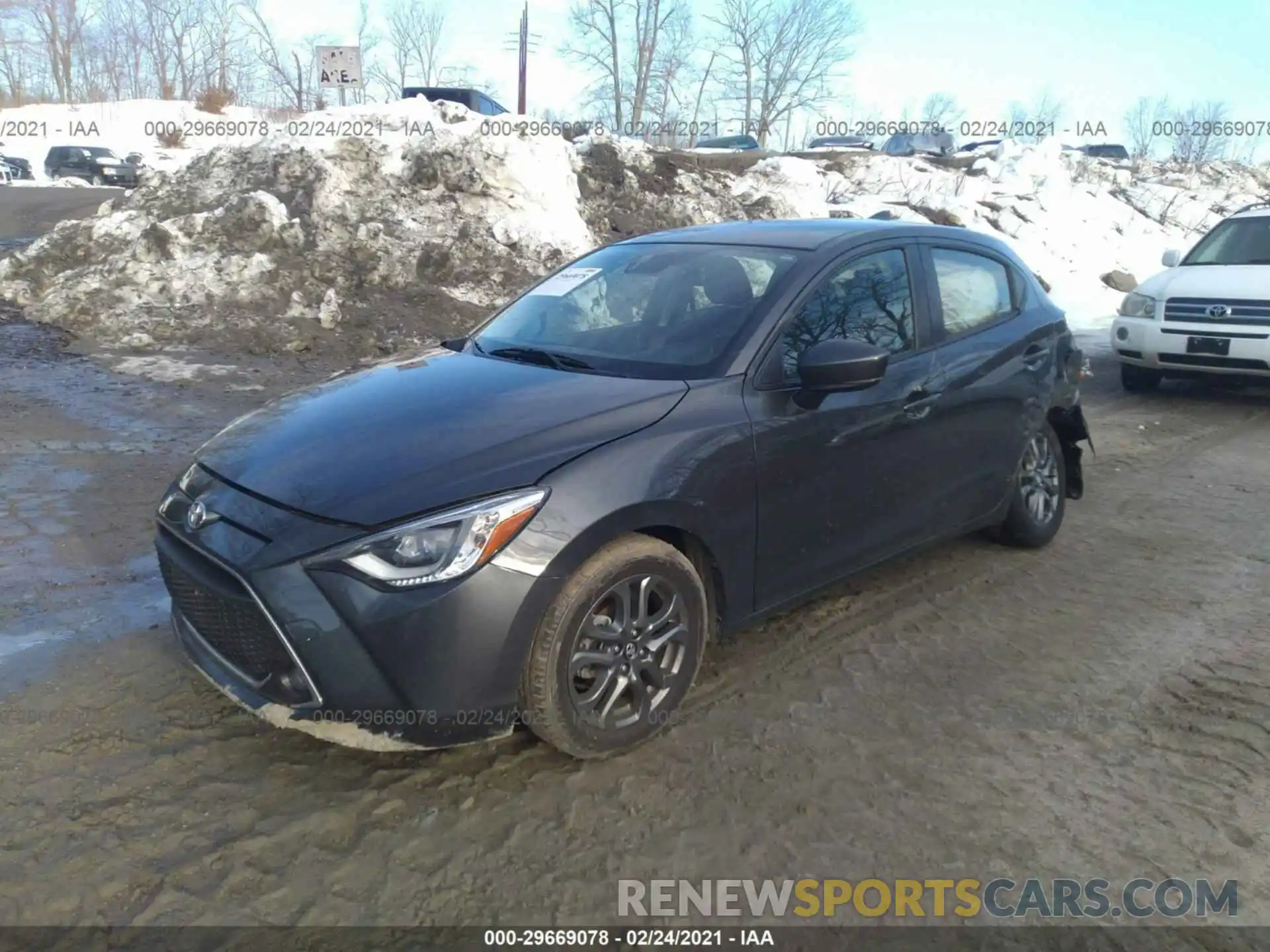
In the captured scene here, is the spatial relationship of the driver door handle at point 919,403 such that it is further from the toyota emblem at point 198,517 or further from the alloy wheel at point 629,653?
the toyota emblem at point 198,517

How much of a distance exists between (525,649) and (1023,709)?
1.91 m

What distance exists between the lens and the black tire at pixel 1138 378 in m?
9.16

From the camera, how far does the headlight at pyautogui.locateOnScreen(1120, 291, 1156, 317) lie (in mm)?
8883

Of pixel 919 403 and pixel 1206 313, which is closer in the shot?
pixel 919 403

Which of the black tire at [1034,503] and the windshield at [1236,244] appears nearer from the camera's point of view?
the black tire at [1034,503]

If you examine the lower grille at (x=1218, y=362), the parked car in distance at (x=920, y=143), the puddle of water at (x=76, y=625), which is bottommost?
the puddle of water at (x=76, y=625)

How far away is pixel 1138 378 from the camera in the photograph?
9250 millimetres

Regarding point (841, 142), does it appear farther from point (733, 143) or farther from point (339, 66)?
point (339, 66)

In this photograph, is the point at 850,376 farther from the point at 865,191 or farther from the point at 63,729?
the point at 865,191

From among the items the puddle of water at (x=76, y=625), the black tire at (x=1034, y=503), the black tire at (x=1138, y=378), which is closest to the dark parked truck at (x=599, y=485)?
the black tire at (x=1034, y=503)

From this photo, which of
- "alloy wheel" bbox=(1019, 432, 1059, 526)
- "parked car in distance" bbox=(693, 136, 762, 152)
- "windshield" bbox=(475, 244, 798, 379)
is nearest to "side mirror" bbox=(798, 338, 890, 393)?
"windshield" bbox=(475, 244, 798, 379)

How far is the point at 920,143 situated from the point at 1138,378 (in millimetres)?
28088

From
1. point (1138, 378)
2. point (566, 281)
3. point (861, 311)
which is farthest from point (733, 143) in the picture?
point (861, 311)

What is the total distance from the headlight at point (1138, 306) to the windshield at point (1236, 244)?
32.4 inches
